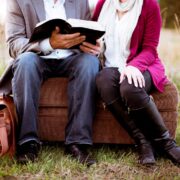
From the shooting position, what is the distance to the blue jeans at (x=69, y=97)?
2818mm

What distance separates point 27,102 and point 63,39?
42 cm

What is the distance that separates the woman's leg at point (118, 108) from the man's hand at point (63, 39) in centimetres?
24

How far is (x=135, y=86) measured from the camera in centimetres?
275

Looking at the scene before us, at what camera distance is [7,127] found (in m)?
2.80

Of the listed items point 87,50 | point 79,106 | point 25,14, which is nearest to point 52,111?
point 79,106

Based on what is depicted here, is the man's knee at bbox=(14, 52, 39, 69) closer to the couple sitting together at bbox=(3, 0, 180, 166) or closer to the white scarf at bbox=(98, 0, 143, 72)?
the couple sitting together at bbox=(3, 0, 180, 166)

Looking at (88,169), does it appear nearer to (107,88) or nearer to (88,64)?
(107,88)

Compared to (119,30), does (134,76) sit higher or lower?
lower

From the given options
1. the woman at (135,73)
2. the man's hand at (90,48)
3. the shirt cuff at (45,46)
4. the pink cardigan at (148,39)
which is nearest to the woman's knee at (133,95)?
the woman at (135,73)

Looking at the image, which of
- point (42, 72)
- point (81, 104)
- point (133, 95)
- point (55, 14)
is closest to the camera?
point (133, 95)

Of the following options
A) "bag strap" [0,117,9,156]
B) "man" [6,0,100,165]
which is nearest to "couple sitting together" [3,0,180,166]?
"man" [6,0,100,165]

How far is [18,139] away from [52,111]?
28 cm

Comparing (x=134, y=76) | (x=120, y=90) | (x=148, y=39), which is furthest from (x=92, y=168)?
(x=148, y=39)

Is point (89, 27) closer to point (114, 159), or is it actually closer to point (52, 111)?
point (52, 111)
